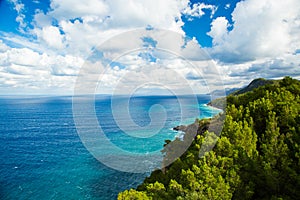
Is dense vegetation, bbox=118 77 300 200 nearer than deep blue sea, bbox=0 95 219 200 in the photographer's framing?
Yes

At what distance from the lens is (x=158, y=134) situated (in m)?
72.6

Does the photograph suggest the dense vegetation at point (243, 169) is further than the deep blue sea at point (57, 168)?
No

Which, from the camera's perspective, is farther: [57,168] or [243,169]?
[57,168]

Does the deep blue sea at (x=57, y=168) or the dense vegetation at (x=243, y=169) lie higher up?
the dense vegetation at (x=243, y=169)

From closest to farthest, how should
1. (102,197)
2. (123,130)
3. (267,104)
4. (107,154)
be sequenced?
(267,104)
(102,197)
(107,154)
(123,130)

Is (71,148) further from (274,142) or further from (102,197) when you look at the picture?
(274,142)

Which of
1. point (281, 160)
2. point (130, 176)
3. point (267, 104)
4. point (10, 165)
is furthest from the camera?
point (10, 165)

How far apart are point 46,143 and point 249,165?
5831 centimetres

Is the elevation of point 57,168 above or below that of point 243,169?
below

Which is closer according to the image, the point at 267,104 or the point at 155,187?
the point at 155,187

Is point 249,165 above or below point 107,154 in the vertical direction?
above

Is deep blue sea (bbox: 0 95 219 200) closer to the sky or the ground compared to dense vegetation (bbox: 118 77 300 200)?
closer to the ground

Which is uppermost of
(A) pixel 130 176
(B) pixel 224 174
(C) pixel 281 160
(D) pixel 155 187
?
(C) pixel 281 160

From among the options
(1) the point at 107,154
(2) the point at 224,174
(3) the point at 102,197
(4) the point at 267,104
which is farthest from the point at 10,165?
(4) the point at 267,104
